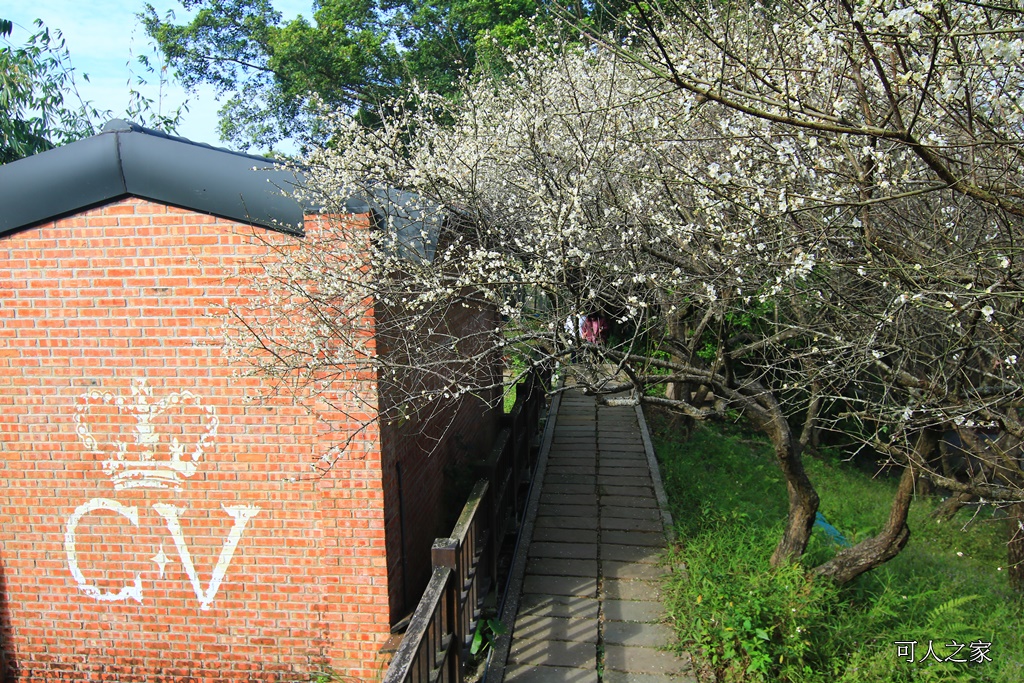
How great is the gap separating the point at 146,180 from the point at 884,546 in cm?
654

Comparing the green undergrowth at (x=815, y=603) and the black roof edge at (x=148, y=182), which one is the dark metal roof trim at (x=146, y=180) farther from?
the green undergrowth at (x=815, y=603)

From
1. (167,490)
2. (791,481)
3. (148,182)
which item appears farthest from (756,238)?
(167,490)

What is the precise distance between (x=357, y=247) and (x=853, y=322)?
14.8ft

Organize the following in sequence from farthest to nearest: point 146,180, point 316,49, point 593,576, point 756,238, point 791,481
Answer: point 316,49
point 593,576
point 791,481
point 756,238
point 146,180

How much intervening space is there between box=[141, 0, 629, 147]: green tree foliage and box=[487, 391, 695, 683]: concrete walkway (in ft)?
41.3

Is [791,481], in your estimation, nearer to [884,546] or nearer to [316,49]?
[884,546]

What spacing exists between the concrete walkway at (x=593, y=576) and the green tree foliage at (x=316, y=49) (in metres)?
12.6

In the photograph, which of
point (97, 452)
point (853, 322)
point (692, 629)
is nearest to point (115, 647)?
point (97, 452)

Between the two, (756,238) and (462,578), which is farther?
(756,238)

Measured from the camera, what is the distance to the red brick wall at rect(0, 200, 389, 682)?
468cm

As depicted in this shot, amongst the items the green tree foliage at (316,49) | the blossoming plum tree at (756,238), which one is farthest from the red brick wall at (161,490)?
the green tree foliage at (316,49)

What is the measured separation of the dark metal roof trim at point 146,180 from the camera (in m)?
4.52

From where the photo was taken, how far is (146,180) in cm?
457

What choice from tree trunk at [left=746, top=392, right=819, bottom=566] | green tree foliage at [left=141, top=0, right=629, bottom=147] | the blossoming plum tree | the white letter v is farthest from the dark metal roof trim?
green tree foliage at [left=141, top=0, right=629, bottom=147]
